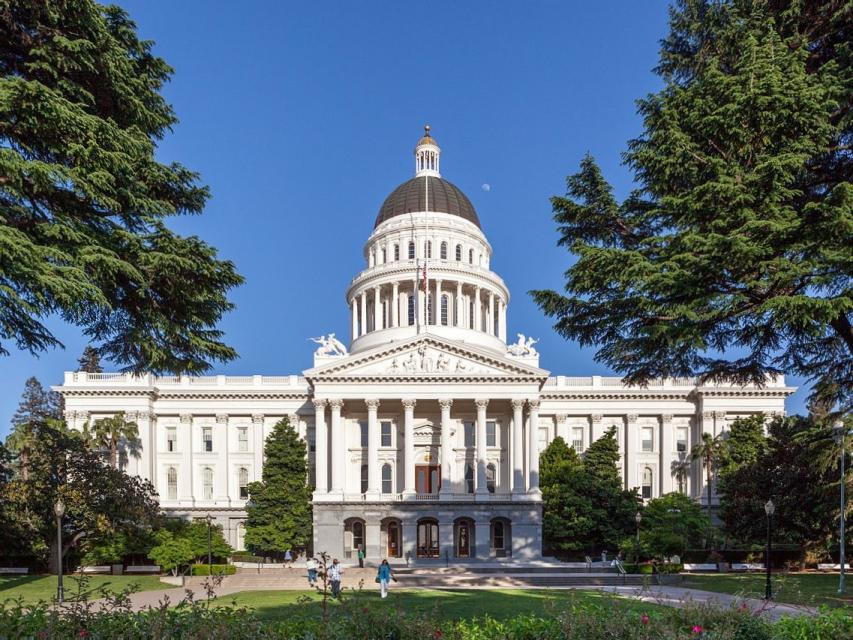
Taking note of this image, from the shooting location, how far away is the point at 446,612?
79.3 ft

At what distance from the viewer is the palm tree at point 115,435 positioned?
205 feet

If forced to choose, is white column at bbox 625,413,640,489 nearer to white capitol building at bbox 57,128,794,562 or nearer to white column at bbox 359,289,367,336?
white capitol building at bbox 57,128,794,562

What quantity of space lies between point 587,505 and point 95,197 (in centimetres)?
4916

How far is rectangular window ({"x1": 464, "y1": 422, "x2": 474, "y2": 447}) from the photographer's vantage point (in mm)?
64688

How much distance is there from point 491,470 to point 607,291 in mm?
48479

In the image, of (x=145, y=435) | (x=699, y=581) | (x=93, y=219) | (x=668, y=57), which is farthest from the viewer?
(x=145, y=435)

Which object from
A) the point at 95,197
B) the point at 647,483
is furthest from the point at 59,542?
the point at 647,483

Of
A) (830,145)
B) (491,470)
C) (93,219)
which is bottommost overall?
(491,470)

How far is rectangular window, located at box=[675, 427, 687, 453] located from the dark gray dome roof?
3143 cm

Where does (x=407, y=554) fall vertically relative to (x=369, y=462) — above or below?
below

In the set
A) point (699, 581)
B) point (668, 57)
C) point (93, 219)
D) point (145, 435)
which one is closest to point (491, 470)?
point (699, 581)

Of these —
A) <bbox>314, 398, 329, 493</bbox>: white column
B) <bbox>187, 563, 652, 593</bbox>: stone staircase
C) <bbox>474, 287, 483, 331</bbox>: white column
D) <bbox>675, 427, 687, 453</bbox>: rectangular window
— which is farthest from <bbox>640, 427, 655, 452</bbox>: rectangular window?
<bbox>314, 398, 329, 493</bbox>: white column

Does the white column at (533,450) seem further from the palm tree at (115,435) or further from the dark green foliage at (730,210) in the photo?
the dark green foliage at (730,210)

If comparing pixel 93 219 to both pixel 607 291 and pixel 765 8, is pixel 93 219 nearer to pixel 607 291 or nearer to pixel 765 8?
pixel 607 291
